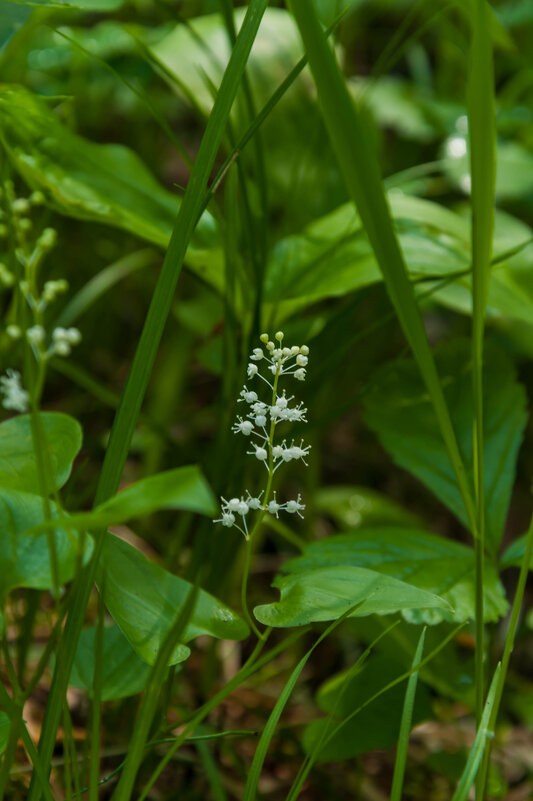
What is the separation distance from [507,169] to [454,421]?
63 cm

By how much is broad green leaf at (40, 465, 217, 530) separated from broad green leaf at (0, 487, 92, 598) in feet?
0.25

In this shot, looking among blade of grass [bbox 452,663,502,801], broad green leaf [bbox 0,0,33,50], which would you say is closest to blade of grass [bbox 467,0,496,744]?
blade of grass [bbox 452,663,502,801]

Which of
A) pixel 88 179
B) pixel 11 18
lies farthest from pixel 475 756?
pixel 11 18

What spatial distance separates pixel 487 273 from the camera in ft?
1.63

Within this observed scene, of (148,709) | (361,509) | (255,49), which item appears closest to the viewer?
(148,709)

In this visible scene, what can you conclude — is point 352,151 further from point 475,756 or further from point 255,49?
point 255,49

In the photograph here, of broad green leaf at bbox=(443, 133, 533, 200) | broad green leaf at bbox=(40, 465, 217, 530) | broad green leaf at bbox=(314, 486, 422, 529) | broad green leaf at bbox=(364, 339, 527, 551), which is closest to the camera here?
broad green leaf at bbox=(40, 465, 217, 530)

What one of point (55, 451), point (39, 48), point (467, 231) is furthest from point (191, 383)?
point (55, 451)

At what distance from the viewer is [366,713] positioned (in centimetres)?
75

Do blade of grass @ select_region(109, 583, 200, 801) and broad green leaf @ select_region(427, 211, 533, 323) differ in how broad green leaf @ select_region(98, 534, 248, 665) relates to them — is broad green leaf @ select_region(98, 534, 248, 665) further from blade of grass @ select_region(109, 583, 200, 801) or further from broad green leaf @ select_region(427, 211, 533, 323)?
broad green leaf @ select_region(427, 211, 533, 323)

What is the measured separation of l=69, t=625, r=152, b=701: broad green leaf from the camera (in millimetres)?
609

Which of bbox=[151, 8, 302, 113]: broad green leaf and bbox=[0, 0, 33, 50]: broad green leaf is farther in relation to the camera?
bbox=[151, 8, 302, 113]: broad green leaf

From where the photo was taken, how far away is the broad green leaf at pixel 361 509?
112cm

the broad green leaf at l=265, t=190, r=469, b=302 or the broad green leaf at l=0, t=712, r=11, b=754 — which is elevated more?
the broad green leaf at l=265, t=190, r=469, b=302
